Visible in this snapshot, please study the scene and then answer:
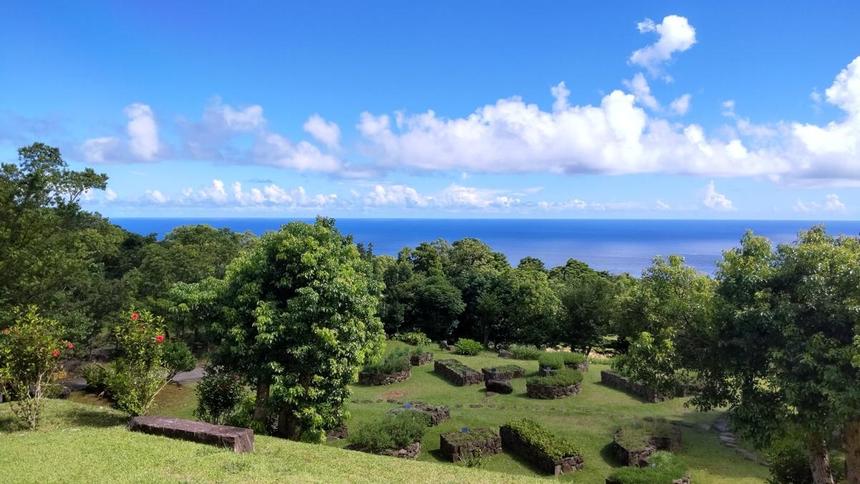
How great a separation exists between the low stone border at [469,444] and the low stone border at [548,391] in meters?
7.25

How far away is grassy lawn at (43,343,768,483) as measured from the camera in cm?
1084

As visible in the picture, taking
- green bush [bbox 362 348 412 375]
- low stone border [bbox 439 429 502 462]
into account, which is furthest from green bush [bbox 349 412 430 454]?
green bush [bbox 362 348 412 375]

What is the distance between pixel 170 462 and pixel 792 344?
12.8 meters

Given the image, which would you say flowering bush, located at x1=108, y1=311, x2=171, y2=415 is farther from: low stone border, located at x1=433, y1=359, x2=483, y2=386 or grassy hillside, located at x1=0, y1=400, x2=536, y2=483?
low stone border, located at x1=433, y1=359, x2=483, y2=386

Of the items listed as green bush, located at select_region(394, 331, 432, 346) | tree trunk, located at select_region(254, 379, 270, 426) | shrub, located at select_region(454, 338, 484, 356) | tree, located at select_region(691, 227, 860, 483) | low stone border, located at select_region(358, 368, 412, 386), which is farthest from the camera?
green bush, located at select_region(394, 331, 432, 346)

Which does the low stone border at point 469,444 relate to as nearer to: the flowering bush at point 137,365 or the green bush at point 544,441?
the green bush at point 544,441

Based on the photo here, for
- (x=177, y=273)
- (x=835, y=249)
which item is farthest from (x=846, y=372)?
(x=177, y=273)

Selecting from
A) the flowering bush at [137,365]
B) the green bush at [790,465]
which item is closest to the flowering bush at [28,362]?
the flowering bush at [137,365]

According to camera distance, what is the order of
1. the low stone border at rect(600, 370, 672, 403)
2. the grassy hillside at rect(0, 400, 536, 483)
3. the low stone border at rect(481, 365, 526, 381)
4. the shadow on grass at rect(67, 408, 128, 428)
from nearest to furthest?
the grassy hillside at rect(0, 400, 536, 483), the shadow on grass at rect(67, 408, 128, 428), the low stone border at rect(600, 370, 672, 403), the low stone border at rect(481, 365, 526, 381)

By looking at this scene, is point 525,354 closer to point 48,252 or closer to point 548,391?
point 548,391

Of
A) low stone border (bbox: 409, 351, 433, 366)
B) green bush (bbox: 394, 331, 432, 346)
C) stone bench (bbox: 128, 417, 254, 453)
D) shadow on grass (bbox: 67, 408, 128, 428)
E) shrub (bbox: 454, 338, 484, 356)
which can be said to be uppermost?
stone bench (bbox: 128, 417, 254, 453)

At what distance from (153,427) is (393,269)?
144 ft

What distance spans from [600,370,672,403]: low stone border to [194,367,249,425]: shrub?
60.7 ft

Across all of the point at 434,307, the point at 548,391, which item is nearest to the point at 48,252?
the point at 548,391
